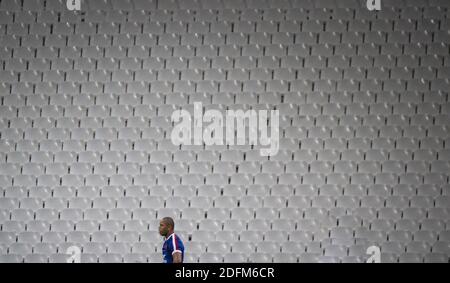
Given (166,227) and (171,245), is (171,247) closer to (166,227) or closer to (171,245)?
(171,245)

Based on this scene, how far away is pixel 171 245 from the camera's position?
13.4ft

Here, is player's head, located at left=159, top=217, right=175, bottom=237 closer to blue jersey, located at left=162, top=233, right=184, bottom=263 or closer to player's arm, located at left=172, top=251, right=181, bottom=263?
blue jersey, located at left=162, top=233, right=184, bottom=263

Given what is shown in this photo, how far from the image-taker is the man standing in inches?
160

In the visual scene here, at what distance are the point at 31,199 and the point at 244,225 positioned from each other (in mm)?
1971

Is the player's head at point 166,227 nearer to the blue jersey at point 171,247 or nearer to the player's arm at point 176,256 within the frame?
the blue jersey at point 171,247

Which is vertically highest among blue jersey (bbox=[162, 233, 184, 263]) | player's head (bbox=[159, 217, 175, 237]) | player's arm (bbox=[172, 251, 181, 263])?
player's head (bbox=[159, 217, 175, 237])

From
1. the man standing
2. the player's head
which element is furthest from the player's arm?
the player's head
